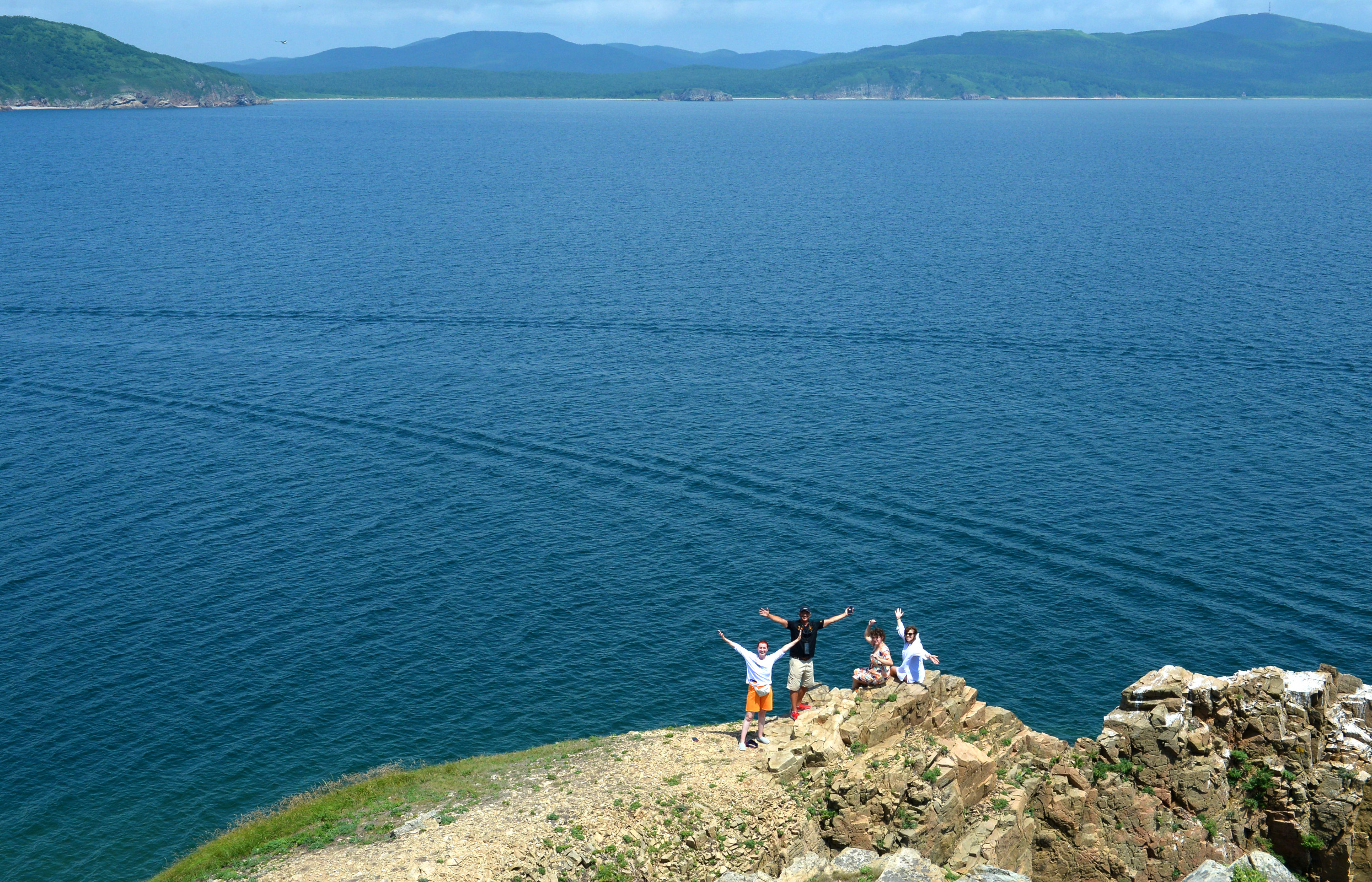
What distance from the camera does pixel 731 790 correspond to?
133 feet

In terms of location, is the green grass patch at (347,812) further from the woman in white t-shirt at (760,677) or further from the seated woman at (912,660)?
the seated woman at (912,660)

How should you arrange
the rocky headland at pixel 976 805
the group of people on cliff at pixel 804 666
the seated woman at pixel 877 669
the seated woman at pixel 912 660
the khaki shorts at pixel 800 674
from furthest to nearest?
1. the khaki shorts at pixel 800 674
2. the seated woman at pixel 877 669
3. the seated woman at pixel 912 660
4. the group of people on cliff at pixel 804 666
5. the rocky headland at pixel 976 805

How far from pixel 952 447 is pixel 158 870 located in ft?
197

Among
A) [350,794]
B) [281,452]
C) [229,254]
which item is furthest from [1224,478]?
[229,254]

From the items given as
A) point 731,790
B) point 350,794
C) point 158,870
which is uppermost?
point 731,790

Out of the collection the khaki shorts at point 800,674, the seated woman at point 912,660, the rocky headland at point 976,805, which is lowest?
the rocky headland at point 976,805

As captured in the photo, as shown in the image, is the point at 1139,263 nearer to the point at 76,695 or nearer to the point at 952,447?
the point at 952,447

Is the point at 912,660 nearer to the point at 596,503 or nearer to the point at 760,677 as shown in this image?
the point at 760,677

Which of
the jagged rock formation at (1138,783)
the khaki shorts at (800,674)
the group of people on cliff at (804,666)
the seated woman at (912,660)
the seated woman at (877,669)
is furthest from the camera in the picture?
the khaki shorts at (800,674)

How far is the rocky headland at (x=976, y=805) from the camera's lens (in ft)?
124

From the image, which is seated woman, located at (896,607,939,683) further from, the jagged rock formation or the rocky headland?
the jagged rock formation

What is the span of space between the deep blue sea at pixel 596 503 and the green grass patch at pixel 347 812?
4442mm

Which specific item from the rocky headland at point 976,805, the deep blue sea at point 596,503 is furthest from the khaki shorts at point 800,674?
the deep blue sea at point 596,503

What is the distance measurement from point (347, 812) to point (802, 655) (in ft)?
58.6
